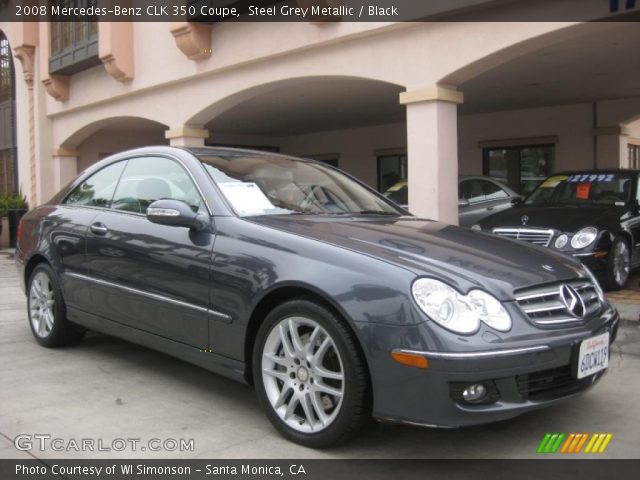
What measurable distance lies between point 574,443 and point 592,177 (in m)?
5.75

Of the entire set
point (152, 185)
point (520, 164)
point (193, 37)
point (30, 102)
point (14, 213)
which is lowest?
point (152, 185)

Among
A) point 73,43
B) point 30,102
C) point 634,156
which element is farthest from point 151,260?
point 30,102

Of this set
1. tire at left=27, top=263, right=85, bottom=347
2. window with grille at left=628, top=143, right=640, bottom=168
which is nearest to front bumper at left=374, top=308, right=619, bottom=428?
tire at left=27, top=263, right=85, bottom=347

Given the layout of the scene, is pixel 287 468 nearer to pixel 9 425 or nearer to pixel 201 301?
pixel 201 301

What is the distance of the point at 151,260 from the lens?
4.07 meters

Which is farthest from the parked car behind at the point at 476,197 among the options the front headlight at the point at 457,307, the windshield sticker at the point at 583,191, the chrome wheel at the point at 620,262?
the front headlight at the point at 457,307

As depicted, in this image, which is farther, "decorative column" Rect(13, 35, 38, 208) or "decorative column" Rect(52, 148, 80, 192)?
"decorative column" Rect(13, 35, 38, 208)

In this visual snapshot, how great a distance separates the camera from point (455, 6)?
769 cm

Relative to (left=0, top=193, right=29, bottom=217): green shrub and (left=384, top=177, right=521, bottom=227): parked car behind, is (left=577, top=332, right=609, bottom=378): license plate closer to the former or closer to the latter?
(left=384, top=177, right=521, bottom=227): parked car behind

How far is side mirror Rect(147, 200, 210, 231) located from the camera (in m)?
3.75

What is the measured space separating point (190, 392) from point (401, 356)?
5.93 ft

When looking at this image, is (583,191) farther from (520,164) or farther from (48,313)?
(520,164)

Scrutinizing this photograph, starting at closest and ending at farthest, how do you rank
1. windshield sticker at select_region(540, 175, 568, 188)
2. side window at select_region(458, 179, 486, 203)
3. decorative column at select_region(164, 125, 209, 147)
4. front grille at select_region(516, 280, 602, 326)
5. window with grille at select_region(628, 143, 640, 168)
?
front grille at select_region(516, 280, 602, 326)
windshield sticker at select_region(540, 175, 568, 188)
side window at select_region(458, 179, 486, 203)
decorative column at select_region(164, 125, 209, 147)
window with grille at select_region(628, 143, 640, 168)

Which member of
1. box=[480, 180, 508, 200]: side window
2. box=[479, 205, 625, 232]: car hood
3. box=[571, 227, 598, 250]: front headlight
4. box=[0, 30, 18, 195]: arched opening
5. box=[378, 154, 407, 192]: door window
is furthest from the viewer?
box=[0, 30, 18, 195]: arched opening
